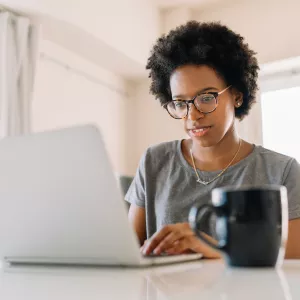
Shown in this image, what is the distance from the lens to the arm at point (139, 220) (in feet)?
4.41

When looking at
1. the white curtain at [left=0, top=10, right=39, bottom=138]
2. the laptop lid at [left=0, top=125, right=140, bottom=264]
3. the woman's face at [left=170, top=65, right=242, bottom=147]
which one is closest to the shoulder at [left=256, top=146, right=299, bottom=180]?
the woman's face at [left=170, top=65, right=242, bottom=147]

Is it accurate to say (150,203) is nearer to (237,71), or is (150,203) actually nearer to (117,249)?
(237,71)

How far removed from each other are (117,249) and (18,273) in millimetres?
153

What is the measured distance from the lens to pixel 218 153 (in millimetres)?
1337

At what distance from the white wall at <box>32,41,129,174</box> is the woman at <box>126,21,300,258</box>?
3.71 feet

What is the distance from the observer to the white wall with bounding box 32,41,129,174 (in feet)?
8.00

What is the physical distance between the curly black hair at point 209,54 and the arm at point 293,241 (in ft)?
1.59

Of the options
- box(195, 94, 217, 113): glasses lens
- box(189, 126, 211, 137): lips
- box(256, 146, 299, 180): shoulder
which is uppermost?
box(195, 94, 217, 113): glasses lens

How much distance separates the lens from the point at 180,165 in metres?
1.35

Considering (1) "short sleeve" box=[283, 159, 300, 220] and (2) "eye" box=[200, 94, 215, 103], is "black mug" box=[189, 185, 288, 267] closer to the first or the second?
(1) "short sleeve" box=[283, 159, 300, 220]

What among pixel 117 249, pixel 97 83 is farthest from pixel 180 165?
pixel 97 83

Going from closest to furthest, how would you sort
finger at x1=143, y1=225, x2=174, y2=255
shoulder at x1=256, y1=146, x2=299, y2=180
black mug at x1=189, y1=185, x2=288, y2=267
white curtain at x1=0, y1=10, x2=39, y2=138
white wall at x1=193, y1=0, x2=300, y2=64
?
black mug at x1=189, y1=185, x2=288, y2=267 → finger at x1=143, y1=225, x2=174, y2=255 → shoulder at x1=256, y1=146, x2=299, y2=180 → white curtain at x1=0, y1=10, x2=39, y2=138 → white wall at x1=193, y1=0, x2=300, y2=64

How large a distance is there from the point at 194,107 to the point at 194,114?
2cm

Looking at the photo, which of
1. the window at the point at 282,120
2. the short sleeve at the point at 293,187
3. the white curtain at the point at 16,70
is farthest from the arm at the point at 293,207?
the window at the point at 282,120
